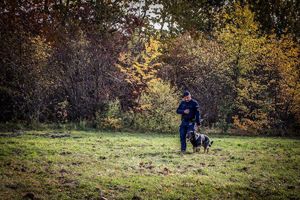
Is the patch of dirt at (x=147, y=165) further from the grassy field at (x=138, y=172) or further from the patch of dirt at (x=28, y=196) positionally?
the patch of dirt at (x=28, y=196)

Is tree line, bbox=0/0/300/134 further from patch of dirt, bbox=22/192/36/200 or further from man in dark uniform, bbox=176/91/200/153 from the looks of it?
patch of dirt, bbox=22/192/36/200

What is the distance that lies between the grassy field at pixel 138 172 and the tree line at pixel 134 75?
27.3ft

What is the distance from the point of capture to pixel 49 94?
23.6 metres

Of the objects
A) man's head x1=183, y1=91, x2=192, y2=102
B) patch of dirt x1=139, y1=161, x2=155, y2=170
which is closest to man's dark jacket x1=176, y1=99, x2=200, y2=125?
man's head x1=183, y1=91, x2=192, y2=102

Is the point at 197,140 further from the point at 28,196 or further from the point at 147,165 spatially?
the point at 28,196

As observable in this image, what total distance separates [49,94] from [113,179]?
15329 millimetres

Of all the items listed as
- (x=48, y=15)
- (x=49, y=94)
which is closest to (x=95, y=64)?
(x=49, y=94)

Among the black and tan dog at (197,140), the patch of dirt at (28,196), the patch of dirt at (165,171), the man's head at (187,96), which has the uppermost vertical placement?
the man's head at (187,96)

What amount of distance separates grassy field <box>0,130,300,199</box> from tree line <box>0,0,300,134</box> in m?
8.32

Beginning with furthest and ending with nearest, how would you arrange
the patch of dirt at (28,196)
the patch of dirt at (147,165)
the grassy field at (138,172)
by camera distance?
the patch of dirt at (147,165), the grassy field at (138,172), the patch of dirt at (28,196)

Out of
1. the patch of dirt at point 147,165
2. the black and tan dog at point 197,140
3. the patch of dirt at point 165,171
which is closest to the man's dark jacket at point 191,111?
the black and tan dog at point 197,140

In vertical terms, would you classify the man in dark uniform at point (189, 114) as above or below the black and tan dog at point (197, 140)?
above

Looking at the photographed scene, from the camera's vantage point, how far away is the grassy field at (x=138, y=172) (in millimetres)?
8703

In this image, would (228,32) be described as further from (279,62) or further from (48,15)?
(48,15)
